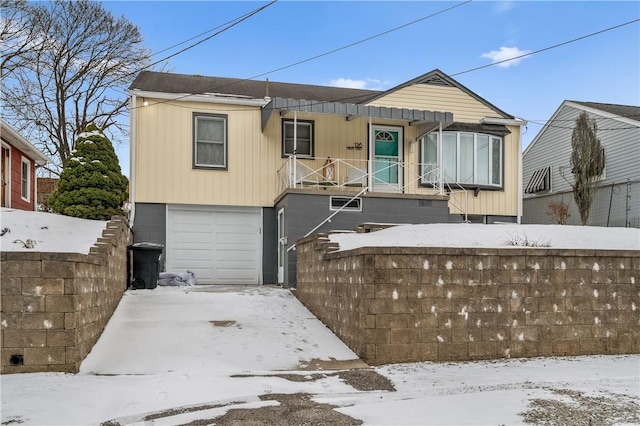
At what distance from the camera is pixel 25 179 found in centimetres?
1777

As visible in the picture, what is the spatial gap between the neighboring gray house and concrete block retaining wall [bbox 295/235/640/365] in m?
12.4

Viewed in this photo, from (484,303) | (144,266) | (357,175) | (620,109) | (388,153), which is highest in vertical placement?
(620,109)

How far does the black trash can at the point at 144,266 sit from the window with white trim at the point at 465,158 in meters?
7.97

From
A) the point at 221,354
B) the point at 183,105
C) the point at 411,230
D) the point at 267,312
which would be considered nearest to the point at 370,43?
the point at 183,105

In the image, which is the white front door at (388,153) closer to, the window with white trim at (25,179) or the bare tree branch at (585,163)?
the bare tree branch at (585,163)

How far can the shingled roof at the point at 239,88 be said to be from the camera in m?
15.4

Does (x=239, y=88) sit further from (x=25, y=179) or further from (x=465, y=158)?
(x=25, y=179)

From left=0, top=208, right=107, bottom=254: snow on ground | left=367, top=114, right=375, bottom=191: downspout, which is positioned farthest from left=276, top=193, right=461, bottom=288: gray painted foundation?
left=0, top=208, right=107, bottom=254: snow on ground

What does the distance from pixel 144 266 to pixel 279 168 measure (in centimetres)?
496

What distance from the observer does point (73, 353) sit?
21.9 ft

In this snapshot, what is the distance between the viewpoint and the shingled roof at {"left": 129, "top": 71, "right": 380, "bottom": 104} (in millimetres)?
15383

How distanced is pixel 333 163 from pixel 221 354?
8387 millimetres

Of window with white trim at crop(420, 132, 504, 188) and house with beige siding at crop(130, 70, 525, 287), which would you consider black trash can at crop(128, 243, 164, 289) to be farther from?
window with white trim at crop(420, 132, 504, 188)

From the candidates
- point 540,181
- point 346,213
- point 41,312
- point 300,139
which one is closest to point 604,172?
point 540,181
